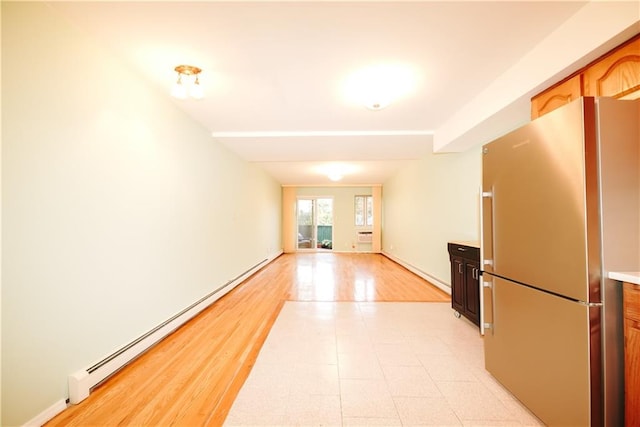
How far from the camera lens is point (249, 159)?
5031 millimetres

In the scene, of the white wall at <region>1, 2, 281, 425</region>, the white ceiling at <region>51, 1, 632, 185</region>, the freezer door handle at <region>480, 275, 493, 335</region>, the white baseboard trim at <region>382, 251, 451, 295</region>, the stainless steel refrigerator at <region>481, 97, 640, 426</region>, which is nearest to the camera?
the stainless steel refrigerator at <region>481, 97, 640, 426</region>

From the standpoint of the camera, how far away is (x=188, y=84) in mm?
2264

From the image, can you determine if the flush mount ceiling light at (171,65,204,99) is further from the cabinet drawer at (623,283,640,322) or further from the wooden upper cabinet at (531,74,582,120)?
the cabinet drawer at (623,283,640,322)

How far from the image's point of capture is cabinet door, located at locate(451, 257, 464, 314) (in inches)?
121

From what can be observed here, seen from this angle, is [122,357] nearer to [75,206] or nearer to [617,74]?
[75,206]

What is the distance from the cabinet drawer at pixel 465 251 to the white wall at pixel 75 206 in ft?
9.83

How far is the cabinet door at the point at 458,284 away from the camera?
3074 mm

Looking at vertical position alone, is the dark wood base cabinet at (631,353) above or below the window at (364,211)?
below

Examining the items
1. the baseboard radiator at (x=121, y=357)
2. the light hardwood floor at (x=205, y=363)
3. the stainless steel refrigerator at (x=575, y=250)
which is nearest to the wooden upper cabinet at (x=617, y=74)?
the stainless steel refrigerator at (x=575, y=250)

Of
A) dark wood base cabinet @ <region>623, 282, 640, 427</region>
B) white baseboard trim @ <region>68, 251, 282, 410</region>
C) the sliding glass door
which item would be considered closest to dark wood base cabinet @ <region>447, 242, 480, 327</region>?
dark wood base cabinet @ <region>623, 282, 640, 427</region>

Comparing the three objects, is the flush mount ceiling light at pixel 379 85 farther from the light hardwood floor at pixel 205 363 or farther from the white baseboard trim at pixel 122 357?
the white baseboard trim at pixel 122 357

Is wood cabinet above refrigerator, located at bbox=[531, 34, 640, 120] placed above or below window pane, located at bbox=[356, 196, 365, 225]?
above

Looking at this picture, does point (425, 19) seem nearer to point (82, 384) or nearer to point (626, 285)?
point (626, 285)

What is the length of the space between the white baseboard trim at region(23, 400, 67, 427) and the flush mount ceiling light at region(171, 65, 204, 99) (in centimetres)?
211
